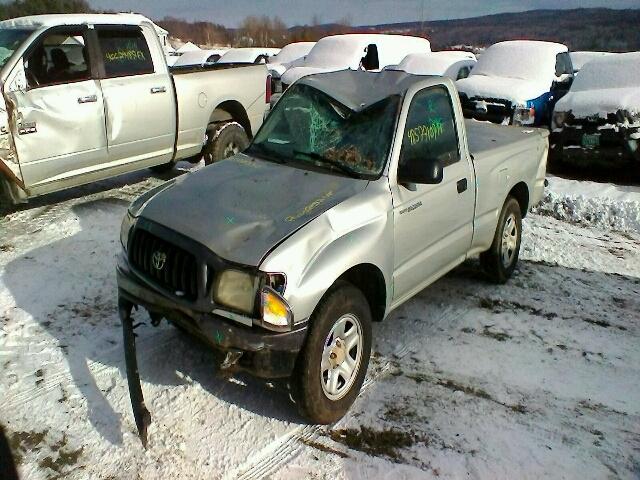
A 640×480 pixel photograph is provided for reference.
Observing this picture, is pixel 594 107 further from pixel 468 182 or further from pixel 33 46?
pixel 33 46

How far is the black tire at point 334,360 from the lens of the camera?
3.07 metres

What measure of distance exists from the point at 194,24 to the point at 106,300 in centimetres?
9590

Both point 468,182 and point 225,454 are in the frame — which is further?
point 468,182

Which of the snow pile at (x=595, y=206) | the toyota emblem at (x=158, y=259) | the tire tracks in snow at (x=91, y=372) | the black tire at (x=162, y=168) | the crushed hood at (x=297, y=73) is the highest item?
the crushed hood at (x=297, y=73)

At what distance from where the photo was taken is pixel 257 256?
294 cm

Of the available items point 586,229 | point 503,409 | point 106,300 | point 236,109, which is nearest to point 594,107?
point 586,229

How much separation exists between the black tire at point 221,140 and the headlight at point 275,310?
5198 millimetres

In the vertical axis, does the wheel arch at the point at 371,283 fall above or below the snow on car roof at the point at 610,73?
below

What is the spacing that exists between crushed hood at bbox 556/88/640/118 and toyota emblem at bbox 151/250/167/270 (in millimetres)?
7826

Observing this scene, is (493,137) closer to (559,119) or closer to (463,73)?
(559,119)

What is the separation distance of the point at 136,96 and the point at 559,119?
6.49m

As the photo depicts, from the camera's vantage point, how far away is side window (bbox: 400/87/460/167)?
12.9 ft

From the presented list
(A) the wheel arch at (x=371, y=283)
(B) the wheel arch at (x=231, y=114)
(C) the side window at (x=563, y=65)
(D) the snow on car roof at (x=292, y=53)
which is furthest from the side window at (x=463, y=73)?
(A) the wheel arch at (x=371, y=283)

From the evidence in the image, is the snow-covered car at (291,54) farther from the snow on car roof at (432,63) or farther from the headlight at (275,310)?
the headlight at (275,310)
